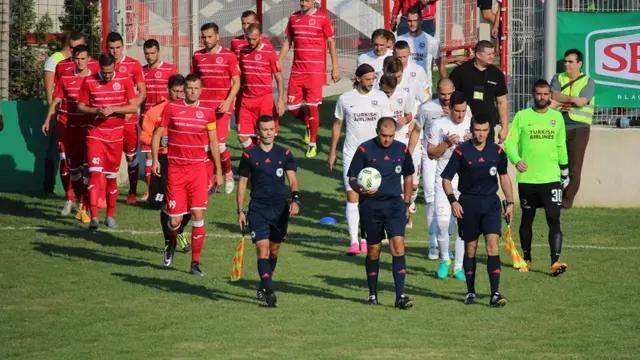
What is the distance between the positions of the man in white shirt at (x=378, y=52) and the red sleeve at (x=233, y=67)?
5.87 ft

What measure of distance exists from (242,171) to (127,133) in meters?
6.58

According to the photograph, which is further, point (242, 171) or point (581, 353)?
point (242, 171)

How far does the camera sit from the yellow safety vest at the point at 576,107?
18.1 m

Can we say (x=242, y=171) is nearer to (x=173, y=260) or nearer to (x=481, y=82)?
(x=173, y=260)

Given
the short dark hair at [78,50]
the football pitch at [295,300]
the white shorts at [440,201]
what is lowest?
the football pitch at [295,300]

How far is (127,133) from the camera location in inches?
736

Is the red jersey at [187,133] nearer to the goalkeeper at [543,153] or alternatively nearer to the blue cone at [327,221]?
the goalkeeper at [543,153]

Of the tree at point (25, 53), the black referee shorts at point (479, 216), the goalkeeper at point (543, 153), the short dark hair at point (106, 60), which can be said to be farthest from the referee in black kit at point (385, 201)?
the tree at point (25, 53)

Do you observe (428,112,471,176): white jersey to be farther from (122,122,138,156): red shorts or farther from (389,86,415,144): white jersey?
(122,122,138,156): red shorts

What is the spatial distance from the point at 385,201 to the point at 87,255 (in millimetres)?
4633

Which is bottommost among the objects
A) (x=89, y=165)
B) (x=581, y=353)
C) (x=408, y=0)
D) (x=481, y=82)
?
(x=581, y=353)

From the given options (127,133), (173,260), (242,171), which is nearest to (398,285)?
(242,171)

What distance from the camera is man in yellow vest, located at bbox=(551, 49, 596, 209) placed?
18047mm

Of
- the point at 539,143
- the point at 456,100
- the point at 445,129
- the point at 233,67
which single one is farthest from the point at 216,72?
the point at 539,143
